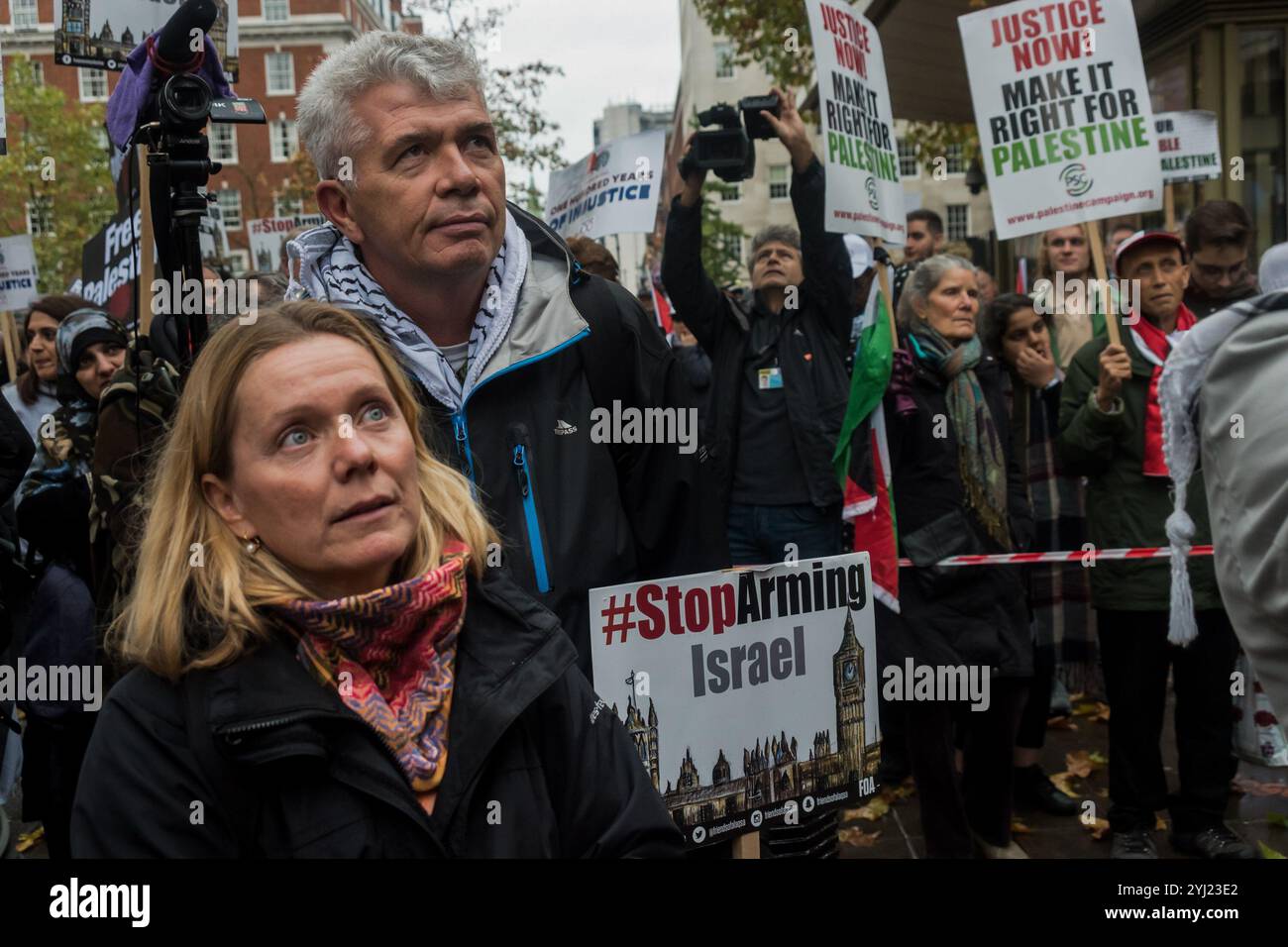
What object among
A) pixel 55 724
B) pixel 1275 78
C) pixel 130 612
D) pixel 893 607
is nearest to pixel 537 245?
pixel 130 612

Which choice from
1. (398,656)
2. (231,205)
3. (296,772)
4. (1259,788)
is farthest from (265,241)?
(231,205)

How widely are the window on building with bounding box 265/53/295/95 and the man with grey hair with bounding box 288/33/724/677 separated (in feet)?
230

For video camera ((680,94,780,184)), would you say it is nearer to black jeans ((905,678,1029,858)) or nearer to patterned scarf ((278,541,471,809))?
black jeans ((905,678,1029,858))

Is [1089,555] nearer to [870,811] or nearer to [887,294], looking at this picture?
[887,294]

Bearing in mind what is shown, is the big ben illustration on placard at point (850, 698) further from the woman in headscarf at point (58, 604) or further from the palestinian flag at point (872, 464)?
the woman in headscarf at point (58, 604)

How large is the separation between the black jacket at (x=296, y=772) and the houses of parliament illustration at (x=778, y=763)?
4.18 feet

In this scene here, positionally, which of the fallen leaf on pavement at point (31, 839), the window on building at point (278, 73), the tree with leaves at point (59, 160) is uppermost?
the window on building at point (278, 73)

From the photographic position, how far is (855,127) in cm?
592

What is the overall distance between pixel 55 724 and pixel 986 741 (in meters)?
3.37

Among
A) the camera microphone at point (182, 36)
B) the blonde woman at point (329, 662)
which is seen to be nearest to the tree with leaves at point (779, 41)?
the camera microphone at point (182, 36)

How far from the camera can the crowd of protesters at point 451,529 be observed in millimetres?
1870

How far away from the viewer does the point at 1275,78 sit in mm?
11453

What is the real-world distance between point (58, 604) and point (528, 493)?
2935mm

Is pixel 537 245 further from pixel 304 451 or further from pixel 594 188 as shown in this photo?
pixel 594 188
